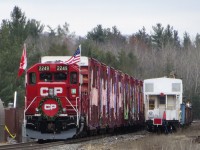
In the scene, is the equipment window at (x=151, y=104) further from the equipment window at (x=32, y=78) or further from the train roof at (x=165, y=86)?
the equipment window at (x=32, y=78)

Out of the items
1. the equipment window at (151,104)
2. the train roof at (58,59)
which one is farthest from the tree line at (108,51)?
the train roof at (58,59)

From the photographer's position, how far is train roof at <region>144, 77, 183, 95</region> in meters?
37.8

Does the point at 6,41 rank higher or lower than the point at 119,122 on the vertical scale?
higher

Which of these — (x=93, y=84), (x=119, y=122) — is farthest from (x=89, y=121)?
(x=119, y=122)

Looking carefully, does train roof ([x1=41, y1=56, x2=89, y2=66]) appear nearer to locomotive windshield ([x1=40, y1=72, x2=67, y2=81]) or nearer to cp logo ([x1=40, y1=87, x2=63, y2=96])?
locomotive windshield ([x1=40, y1=72, x2=67, y2=81])

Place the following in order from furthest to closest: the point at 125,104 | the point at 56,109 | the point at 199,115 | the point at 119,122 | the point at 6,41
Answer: the point at 199,115
the point at 6,41
the point at 125,104
the point at 119,122
the point at 56,109

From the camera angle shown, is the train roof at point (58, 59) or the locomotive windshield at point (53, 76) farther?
the train roof at point (58, 59)

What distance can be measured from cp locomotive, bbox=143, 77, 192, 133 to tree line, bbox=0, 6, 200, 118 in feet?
46.1

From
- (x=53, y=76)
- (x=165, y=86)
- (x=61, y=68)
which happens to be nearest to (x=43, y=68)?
(x=53, y=76)

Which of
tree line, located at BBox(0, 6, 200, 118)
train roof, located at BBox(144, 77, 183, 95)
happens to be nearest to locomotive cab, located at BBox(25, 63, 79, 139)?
train roof, located at BBox(144, 77, 183, 95)

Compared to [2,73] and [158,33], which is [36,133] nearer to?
[2,73]

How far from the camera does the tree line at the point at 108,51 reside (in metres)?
52.4

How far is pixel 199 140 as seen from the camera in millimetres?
26734

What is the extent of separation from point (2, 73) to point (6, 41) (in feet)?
20.5
